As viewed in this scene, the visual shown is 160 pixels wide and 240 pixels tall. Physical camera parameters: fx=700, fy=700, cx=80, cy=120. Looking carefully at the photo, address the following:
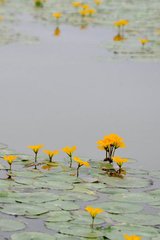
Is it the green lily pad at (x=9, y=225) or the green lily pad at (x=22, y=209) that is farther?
the green lily pad at (x=22, y=209)

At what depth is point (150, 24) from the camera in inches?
338

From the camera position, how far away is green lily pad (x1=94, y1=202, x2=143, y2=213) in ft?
9.84

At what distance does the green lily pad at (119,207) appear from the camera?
9.84 ft

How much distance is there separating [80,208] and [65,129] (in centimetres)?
128

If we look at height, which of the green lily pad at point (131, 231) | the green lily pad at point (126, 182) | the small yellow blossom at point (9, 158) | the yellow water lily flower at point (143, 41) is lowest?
the green lily pad at point (131, 231)

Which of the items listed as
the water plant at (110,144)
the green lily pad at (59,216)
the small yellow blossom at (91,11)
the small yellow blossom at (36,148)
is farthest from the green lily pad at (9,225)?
the small yellow blossom at (91,11)

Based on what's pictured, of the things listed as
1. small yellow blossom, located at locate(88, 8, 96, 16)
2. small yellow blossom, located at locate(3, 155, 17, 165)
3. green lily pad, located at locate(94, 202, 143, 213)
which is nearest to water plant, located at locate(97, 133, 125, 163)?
small yellow blossom, located at locate(3, 155, 17, 165)

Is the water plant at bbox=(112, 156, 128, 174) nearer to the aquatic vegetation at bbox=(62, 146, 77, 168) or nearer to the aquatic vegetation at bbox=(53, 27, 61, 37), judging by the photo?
the aquatic vegetation at bbox=(62, 146, 77, 168)

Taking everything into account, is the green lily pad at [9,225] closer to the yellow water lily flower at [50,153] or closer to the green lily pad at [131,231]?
the green lily pad at [131,231]

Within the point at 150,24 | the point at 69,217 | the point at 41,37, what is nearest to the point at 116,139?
the point at 69,217

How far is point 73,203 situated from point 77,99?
1.92 m

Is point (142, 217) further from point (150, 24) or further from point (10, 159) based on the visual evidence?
point (150, 24)

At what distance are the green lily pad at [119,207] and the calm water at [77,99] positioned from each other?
2.29 feet

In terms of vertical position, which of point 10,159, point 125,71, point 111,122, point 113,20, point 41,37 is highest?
point 113,20
